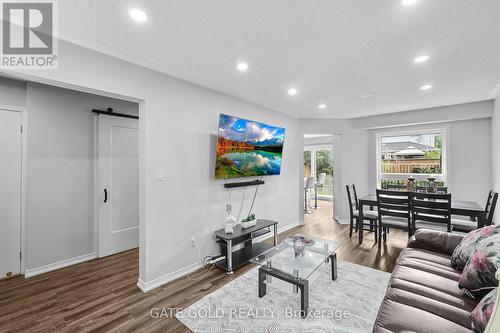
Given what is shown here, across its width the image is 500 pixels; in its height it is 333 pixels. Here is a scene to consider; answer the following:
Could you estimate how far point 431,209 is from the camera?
3.09m

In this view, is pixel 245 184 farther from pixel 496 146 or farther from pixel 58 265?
pixel 496 146

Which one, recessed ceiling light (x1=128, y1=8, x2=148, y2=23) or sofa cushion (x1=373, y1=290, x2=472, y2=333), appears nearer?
sofa cushion (x1=373, y1=290, x2=472, y2=333)

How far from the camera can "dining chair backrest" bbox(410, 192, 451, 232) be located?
297 centimetres

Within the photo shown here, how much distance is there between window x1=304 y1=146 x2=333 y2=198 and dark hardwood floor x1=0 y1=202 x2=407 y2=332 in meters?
5.11

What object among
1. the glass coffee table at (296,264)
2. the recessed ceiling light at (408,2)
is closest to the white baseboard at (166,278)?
the glass coffee table at (296,264)

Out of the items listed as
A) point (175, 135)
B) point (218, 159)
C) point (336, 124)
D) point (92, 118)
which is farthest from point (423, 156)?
point (92, 118)

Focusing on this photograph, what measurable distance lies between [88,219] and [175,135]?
75.7 inches

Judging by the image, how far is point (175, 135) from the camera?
109 inches

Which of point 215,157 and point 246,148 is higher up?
point 246,148

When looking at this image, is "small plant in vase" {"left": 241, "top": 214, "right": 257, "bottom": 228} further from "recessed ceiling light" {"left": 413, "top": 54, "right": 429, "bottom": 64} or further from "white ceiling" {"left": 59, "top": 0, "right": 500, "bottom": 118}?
"recessed ceiling light" {"left": 413, "top": 54, "right": 429, "bottom": 64}

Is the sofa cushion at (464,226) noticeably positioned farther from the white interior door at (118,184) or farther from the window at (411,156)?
the white interior door at (118,184)

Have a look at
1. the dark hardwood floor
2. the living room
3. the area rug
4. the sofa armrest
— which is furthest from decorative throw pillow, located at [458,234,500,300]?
Result: the dark hardwood floor

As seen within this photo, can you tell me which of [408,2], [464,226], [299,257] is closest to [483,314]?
[299,257]

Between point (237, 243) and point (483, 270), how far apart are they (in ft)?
8.25
